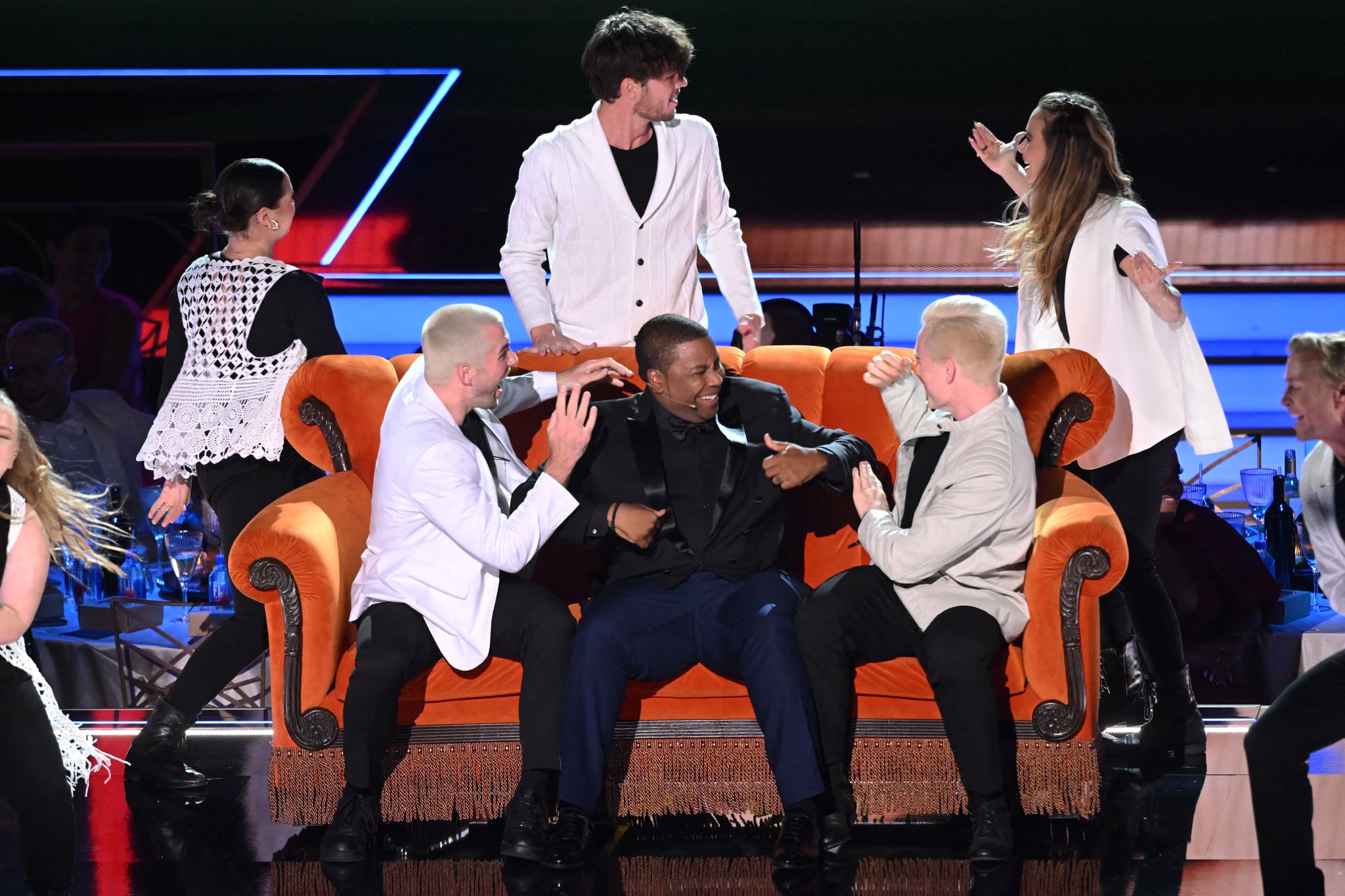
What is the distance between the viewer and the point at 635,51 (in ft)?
11.6

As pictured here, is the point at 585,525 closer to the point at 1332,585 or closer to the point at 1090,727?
the point at 1090,727

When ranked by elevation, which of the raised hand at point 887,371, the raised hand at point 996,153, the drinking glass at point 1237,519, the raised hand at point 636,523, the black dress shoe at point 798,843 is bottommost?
the black dress shoe at point 798,843

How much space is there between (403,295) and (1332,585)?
5514 mm

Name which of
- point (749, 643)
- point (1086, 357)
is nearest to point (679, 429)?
point (749, 643)

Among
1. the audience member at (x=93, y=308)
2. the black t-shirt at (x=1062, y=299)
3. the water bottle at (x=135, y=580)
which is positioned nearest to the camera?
the black t-shirt at (x=1062, y=299)

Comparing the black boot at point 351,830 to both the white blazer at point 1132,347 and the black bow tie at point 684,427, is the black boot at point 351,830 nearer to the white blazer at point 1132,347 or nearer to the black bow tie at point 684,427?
the black bow tie at point 684,427

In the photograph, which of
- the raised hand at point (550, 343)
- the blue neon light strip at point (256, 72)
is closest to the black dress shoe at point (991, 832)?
the raised hand at point (550, 343)

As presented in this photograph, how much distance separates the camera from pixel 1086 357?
10.8ft

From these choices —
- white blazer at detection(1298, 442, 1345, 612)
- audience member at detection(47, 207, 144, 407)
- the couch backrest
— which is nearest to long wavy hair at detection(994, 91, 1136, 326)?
white blazer at detection(1298, 442, 1345, 612)

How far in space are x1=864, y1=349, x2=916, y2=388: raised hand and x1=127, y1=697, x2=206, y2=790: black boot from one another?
1.94 metres

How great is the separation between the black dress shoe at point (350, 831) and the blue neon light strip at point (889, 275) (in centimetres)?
459

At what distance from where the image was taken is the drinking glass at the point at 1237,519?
15.3 feet

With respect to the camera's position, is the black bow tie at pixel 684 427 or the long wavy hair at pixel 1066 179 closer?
the black bow tie at pixel 684 427

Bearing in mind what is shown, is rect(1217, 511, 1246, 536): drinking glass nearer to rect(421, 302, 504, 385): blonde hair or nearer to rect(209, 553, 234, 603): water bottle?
rect(421, 302, 504, 385): blonde hair
